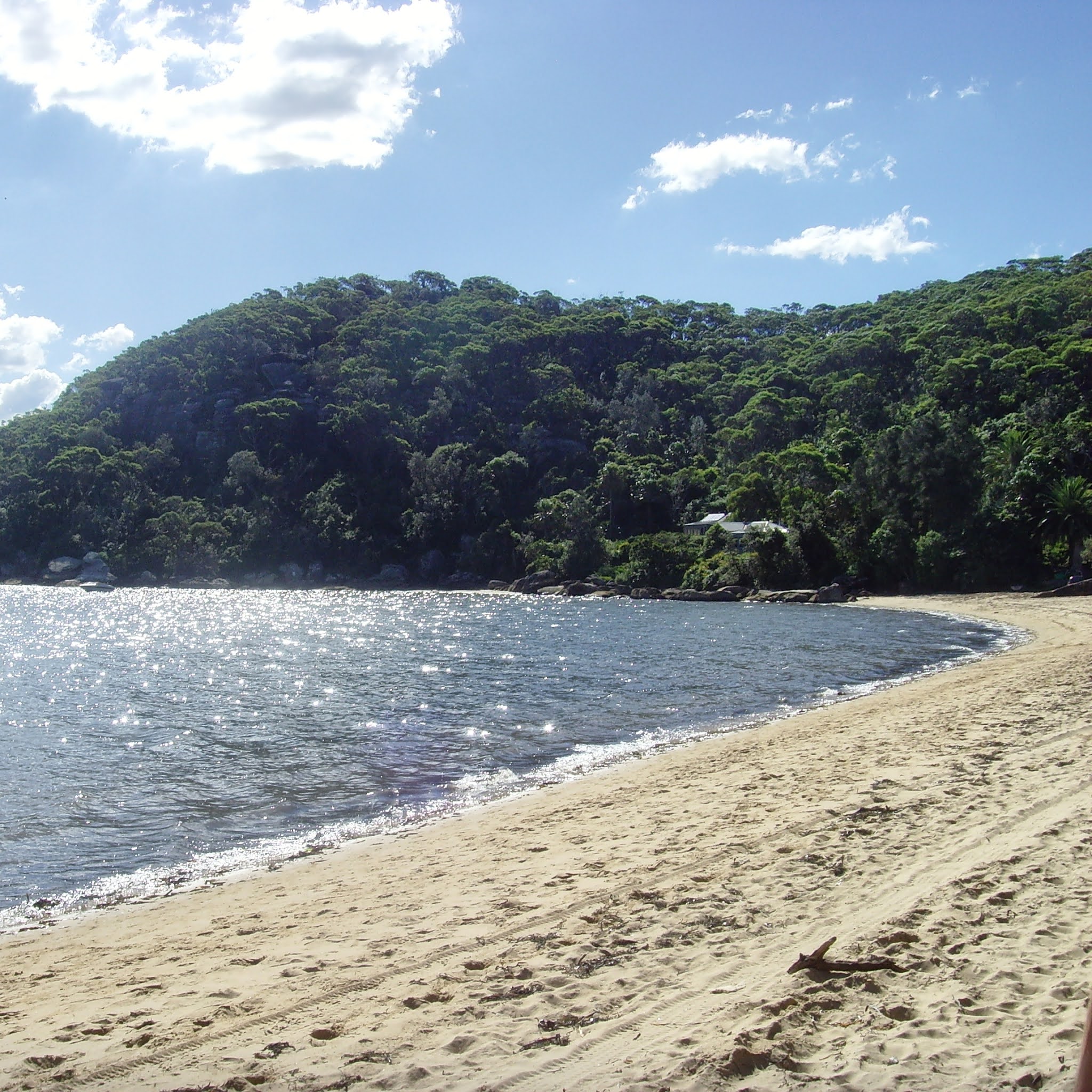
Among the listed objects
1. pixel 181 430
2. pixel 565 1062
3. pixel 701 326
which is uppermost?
pixel 701 326

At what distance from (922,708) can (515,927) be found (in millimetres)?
12560

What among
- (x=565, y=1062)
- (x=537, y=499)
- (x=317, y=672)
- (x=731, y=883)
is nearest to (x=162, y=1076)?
(x=565, y=1062)

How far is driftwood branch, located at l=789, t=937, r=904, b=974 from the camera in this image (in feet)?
17.3

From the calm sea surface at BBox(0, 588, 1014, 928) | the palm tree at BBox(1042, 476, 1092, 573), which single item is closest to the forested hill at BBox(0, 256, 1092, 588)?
the palm tree at BBox(1042, 476, 1092, 573)

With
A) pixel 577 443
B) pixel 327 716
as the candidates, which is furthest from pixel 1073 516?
pixel 577 443

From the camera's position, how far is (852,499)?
6612 cm

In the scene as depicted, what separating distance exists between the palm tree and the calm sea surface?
13.2m

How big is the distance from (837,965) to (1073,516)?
5392 cm

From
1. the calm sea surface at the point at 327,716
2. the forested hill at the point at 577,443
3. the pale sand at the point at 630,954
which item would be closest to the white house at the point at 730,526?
the forested hill at the point at 577,443

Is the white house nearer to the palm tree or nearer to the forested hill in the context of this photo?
the forested hill

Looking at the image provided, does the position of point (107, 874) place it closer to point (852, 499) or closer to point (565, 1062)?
point (565, 1062)

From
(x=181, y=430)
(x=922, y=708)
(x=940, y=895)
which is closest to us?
(x=940, y=895)

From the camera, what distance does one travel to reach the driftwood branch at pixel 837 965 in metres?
5.27

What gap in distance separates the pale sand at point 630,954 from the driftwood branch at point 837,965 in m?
0.07
